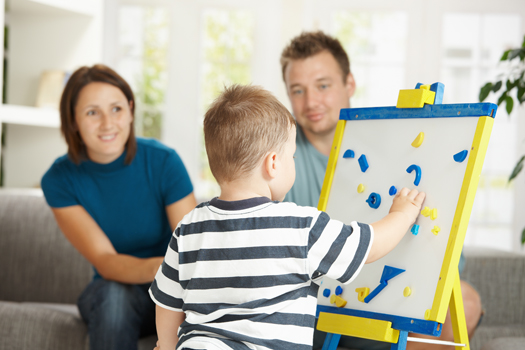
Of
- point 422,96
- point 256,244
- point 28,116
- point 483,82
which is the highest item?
point 483,82

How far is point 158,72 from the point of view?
378cm

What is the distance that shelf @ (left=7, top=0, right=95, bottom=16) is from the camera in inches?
105

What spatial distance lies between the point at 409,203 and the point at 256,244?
1.29ft

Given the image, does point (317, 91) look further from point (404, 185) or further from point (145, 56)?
point (145, 56)

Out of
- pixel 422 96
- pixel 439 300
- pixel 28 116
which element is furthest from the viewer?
pixel 28 116

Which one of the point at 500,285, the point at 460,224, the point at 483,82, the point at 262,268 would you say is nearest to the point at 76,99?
the point at 262,268

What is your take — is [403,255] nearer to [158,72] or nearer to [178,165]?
[178,165]

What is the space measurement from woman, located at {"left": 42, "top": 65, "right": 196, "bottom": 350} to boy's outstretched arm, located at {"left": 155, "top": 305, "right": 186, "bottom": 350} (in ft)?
1.94

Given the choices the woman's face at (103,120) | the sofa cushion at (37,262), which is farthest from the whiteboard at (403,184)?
the sofa cushion at (37,262)

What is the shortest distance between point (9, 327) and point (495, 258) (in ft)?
6.29

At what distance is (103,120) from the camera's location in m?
1.82

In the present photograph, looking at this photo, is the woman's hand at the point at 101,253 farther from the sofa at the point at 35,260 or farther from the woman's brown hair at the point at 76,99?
the sofa at the point at 35,260

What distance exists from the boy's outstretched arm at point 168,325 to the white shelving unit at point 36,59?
1.89 m

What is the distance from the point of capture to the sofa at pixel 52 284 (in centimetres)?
188
